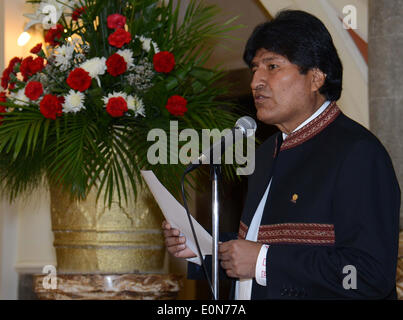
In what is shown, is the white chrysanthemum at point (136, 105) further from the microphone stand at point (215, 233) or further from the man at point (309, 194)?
the microphone stand at point (215, 233)

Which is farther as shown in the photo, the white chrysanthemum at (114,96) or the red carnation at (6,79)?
the red carnation at (6,79)

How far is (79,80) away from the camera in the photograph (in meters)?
2.90

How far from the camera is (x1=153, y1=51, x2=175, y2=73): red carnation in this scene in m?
2.96

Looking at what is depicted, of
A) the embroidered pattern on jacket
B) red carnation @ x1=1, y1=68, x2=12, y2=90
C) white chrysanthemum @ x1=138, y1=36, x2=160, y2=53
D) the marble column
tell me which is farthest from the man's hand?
the marble column

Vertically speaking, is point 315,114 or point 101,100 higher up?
point 101,100

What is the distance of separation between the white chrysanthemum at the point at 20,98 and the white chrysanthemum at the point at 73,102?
24cm

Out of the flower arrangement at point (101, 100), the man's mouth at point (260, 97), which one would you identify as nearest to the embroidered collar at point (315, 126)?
the man's mouth at point (260, 97)

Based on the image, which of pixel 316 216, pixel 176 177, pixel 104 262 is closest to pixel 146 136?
pixel 176 177

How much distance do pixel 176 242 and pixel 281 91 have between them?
60 cm

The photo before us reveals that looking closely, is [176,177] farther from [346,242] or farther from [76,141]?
[346,242]

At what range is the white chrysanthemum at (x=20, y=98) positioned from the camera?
3.06m

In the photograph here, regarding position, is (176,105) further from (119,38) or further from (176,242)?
(176,242)

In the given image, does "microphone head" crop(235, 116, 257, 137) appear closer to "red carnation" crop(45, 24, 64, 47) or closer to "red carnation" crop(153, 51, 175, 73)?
"red carnation" crop(153, 51, 175, 73)

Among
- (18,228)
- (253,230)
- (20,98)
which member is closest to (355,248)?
(253,230)
